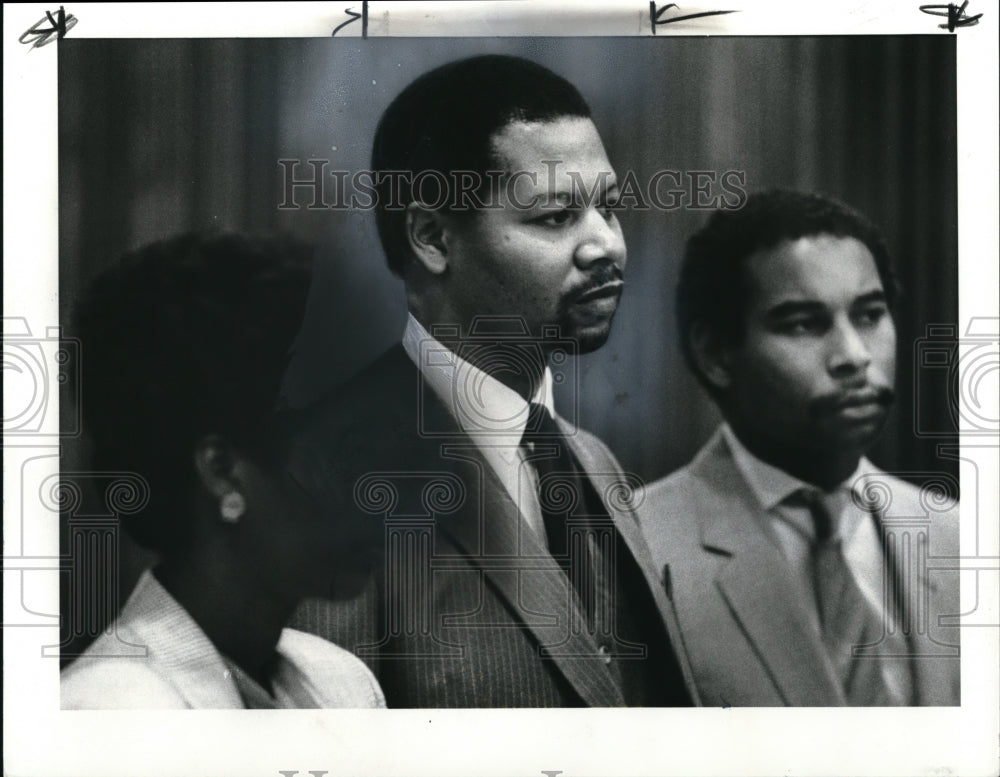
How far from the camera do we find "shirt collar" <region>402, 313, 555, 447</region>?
2.90 m

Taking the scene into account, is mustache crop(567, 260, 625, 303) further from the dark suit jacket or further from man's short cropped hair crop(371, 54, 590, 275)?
the dark suit jacket

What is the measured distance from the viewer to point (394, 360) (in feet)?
9.51

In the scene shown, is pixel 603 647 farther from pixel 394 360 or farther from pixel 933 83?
pixel 933 83

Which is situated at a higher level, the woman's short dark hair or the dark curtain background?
the dark curtain background

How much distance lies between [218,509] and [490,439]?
2.46 ft

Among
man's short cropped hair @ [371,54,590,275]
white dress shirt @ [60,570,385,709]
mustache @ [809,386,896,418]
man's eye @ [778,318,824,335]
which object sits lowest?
white dress shirt @ [60,570,385,709]

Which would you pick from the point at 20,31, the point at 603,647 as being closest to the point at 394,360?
the point at 603,647

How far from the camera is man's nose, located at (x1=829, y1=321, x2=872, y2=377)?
2.92 metres

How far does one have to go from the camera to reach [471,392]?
9.55 ft

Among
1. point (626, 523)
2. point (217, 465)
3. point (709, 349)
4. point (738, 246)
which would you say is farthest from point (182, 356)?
point (738, 246)

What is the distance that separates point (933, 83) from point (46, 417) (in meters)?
2.58

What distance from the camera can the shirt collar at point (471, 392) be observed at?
2902 mm

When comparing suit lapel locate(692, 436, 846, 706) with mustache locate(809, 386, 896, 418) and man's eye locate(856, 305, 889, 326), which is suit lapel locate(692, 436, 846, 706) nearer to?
mustache locate(809, 386, 896, 418)

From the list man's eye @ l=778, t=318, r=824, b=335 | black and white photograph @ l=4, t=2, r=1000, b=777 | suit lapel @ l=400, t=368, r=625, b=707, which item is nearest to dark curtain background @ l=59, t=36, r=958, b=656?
black and white photograph @ l=4, t=2, r=1000, b=777
